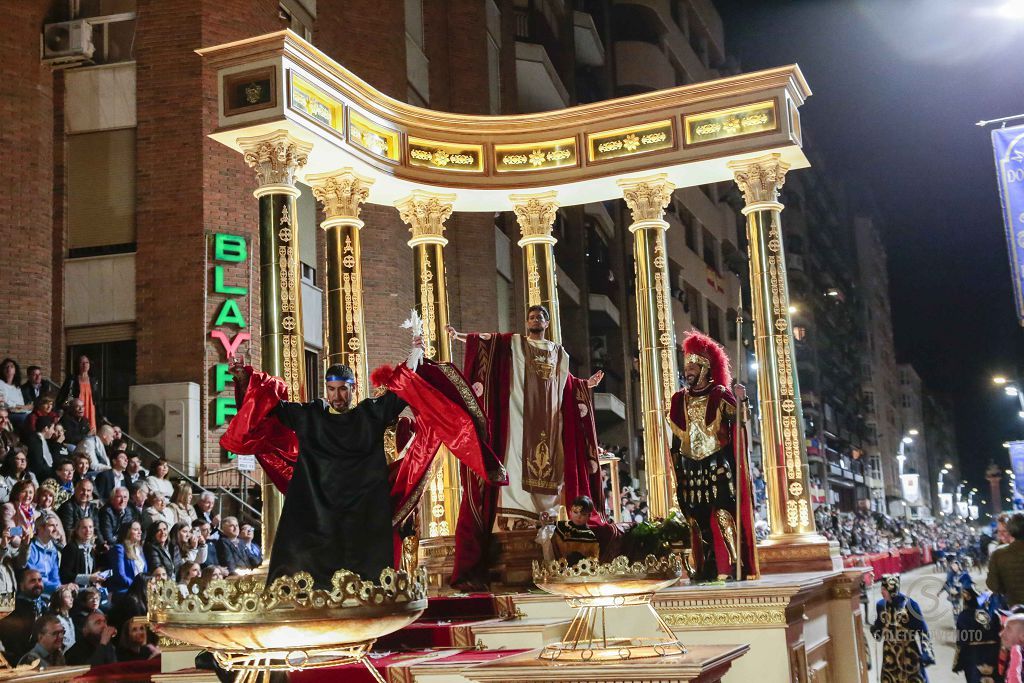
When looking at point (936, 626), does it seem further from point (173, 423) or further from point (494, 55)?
point (494, 55)

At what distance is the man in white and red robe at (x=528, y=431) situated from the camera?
432 inches

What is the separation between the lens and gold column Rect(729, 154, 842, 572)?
12211mm

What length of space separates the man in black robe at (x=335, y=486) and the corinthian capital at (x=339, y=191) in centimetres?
702

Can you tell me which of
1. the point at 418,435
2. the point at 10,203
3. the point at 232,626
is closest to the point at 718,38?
the point at 10,203

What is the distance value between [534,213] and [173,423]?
22.3 ft

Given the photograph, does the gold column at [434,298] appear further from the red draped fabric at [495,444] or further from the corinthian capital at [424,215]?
the red draped fabric at [495,444]

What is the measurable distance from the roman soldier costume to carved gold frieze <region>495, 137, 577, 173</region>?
4.27 m

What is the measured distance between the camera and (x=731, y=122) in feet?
43.2

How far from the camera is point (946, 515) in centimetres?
8681

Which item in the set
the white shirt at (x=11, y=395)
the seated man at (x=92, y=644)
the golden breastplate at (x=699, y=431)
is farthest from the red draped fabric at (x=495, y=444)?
the white shirt at (x=11, y=395)

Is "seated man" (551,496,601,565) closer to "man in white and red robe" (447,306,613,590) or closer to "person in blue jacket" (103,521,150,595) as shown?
"man in white and red robe" (447,306,613,590)

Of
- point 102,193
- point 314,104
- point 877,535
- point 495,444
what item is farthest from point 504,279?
point 877,535

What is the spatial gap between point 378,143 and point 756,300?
4.77 metres

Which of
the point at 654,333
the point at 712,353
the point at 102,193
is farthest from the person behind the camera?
the point at 102,193
